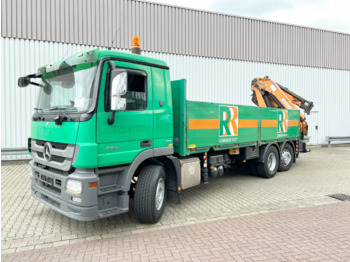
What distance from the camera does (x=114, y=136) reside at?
12.9ft

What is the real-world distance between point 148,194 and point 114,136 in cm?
111

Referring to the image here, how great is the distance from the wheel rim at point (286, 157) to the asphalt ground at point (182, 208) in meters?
0.43

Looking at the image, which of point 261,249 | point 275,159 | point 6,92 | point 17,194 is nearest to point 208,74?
point 275,159

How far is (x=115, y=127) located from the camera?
3.92 metres

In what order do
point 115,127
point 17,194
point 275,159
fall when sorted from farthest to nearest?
1. point 275,159
2. point 17,194
3. point 115,127

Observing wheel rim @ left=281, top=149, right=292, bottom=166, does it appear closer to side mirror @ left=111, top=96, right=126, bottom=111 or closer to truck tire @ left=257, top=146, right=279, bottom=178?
truck tire @ left=257, top=146, right=279, bottom=178

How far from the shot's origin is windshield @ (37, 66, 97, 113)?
148 inches

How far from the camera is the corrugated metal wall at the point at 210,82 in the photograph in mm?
10172

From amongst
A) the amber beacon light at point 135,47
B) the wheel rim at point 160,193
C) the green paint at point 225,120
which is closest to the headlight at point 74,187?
the wheel rim at point 160,193

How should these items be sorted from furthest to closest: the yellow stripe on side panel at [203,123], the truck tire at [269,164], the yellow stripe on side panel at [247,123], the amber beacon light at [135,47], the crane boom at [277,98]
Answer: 1. the crane boom at [277,98]
2. the truck tire at [269,164]
3. the yellow stripe on side panel at [247,123]
4. the yellow stripe on side panel at [203,123]
5. the amber beacon light at [135,47]

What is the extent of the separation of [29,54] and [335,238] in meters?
11.1

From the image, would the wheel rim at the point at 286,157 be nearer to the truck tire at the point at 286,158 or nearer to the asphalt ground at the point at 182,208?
the truck tire at the point at 286,158

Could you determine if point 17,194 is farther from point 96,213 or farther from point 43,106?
point 96,213

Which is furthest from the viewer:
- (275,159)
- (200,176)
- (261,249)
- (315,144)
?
(315,144)
